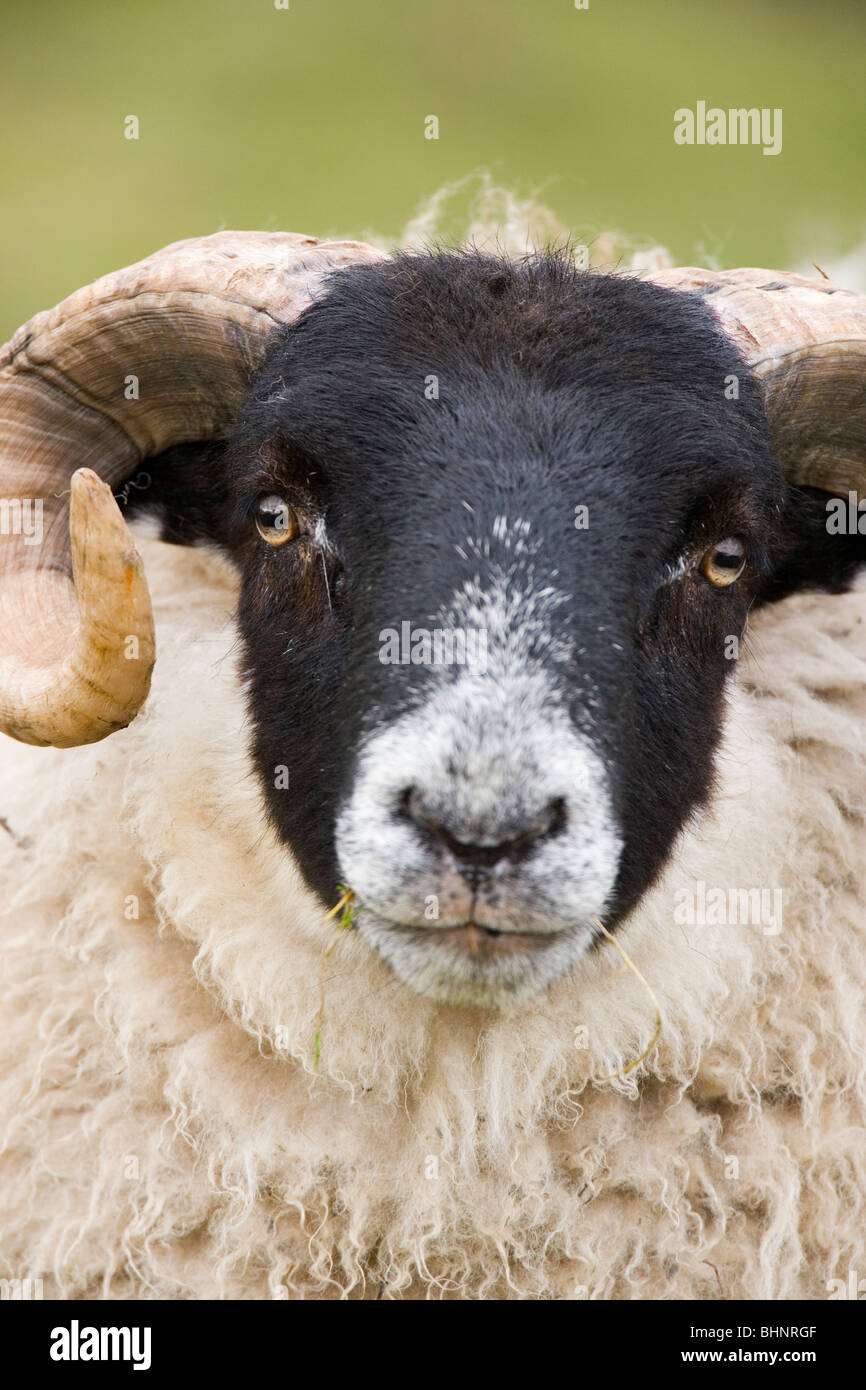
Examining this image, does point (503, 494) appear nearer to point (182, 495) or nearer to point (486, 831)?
point (486, 831)

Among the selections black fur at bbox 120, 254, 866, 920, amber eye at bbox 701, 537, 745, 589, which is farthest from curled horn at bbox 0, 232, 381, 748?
amber eye at bbox 701, 537, 745, 589

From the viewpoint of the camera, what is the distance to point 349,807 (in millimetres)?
2922

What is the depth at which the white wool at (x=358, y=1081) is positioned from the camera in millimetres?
3447

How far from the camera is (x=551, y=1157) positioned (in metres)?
3.54

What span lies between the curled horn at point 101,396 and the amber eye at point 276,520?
443 mm

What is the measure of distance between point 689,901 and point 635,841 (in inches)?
18.8

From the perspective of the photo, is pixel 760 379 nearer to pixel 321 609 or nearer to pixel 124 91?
pixel 321 609

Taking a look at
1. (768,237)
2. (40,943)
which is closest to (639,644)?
(40,943)

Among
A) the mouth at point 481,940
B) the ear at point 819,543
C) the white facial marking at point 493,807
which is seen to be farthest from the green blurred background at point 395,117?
the mouth at point 481,940

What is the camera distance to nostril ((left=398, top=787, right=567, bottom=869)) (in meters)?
2.66

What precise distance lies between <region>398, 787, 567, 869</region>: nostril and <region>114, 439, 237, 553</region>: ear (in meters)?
1.48

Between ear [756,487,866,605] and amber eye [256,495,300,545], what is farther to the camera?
ear [756,487,866,605]

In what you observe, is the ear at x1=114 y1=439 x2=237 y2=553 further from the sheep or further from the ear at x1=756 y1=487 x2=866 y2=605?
the ear at x1=756 y1=487 x2=866 y2=605

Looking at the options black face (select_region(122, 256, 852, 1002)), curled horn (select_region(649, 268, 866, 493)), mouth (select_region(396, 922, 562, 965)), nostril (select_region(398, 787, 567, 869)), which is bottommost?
mouth (select_region(396, 922, 562, 965))
